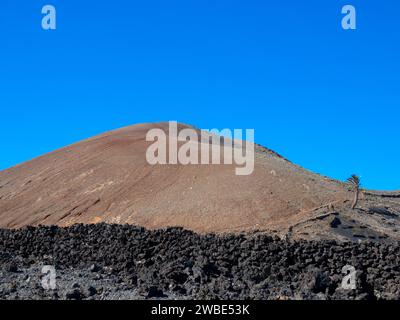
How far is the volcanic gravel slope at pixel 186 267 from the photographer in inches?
594

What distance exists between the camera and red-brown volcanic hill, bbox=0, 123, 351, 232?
101 feet

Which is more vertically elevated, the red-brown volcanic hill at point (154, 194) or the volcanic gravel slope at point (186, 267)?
the red-brown volcanic hill at point (154, 194)

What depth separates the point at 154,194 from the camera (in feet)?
114

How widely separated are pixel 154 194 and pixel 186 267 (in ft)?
58.0

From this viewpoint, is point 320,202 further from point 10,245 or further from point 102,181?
point 10,245

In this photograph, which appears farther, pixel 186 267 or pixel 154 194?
pixel 154 194

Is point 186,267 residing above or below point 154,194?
below

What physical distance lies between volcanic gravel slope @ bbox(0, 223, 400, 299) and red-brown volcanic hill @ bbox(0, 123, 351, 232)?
7615 millimetres

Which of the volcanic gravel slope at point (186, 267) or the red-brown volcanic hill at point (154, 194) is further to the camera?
the red-brown volcanic hill at point (154, 194)

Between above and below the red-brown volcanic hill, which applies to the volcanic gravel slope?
below

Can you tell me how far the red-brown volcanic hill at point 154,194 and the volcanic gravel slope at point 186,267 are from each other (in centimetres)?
762

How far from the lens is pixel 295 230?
28.7 m
